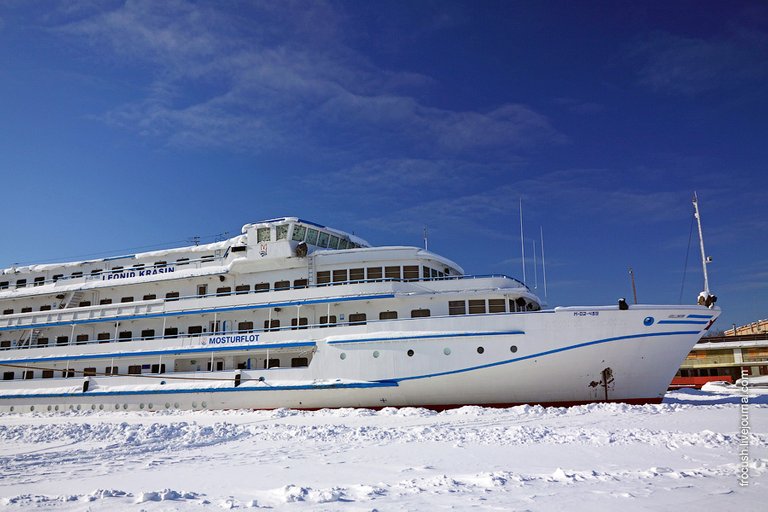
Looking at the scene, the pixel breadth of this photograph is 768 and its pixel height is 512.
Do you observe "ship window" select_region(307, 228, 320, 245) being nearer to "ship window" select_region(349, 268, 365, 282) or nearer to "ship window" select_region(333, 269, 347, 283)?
"ship window" select_region(333, 269, 347, 283)

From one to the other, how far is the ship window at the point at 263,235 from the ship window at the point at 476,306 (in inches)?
409

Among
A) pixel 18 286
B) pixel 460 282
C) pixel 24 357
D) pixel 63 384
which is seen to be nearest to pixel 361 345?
pixel 460 282

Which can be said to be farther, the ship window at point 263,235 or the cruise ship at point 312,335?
the ship window at point 263,235

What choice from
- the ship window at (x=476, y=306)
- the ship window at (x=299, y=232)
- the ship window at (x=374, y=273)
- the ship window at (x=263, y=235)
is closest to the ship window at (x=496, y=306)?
the ship window at (x=476, y=306)

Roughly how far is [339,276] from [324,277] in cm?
77

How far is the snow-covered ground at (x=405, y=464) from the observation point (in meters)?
7.02

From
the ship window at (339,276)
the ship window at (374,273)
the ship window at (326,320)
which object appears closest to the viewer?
the ship window at (326,320)

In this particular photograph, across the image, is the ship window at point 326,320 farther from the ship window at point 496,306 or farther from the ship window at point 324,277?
the ship window at point 496,306

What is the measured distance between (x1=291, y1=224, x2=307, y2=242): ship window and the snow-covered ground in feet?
35.6

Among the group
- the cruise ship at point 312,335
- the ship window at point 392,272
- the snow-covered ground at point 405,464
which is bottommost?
the snow-covered ground at point 405,464

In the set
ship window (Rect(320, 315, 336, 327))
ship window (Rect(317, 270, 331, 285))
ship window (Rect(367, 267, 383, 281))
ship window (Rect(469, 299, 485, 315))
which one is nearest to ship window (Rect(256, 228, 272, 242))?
ship window (Rect(317, 270, 331, 285))

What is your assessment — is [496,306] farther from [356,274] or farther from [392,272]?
[356,274]

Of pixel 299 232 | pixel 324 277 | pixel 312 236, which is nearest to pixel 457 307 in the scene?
pixel 324 277

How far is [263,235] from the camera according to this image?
2653 centimetres
